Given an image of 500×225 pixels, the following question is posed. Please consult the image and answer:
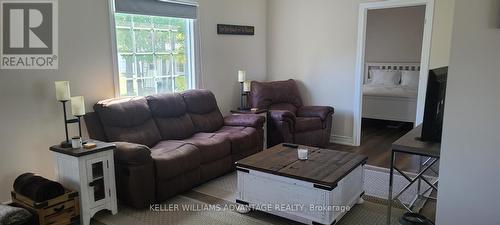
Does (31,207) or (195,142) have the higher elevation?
(195,142)

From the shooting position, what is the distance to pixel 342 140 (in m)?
5.36

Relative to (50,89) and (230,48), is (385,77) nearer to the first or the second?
(230,48)

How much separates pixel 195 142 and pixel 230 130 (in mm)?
682

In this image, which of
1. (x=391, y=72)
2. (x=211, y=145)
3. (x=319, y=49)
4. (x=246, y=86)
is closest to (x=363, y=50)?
(x=319, y=49)

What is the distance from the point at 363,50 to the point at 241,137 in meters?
2.22

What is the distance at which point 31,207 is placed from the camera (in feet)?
8.71

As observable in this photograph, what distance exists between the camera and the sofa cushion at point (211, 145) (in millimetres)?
3602

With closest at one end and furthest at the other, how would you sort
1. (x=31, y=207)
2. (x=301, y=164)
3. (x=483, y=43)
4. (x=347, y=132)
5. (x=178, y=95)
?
(x=483, y=43) → (x=31, y=207) → (x=301, y=164) → (x=178, y=95) → (x=347, y=132)

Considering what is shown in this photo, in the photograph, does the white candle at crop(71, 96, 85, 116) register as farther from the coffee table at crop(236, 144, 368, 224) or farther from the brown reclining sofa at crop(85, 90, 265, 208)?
the coffee table at crop(236, 144, 368, 224)

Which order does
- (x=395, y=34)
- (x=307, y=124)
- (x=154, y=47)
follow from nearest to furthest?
(x=154, y=47), (x=307, y=124), (x=395, y=34)

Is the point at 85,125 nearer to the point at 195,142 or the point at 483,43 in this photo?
the point at 195,142

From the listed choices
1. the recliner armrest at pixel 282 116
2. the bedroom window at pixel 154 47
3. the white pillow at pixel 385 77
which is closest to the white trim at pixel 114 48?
the bedroom window at pixel 154 47

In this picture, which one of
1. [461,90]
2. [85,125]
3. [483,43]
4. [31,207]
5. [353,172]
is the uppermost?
[483,43]

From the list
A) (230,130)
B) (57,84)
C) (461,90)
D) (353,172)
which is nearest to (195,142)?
(230,130)
